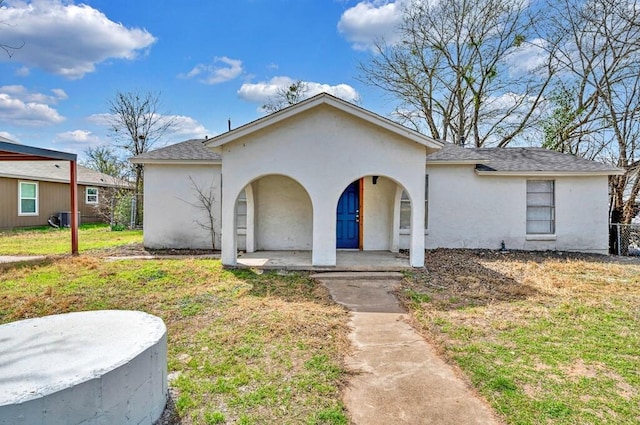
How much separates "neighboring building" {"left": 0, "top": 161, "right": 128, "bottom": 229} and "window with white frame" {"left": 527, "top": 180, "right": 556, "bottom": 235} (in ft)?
76.4

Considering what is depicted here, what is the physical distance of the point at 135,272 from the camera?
821cm

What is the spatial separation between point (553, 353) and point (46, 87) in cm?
2157

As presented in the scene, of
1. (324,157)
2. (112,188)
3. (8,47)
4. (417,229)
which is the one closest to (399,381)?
(417,229)

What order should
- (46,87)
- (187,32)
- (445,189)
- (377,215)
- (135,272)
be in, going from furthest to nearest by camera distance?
(46,87), (187,32), (445,189), (377,215), (135,272)

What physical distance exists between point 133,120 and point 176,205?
15.9 meters

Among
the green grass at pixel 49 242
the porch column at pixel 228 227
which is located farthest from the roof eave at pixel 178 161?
the porch column at pixel 228 227

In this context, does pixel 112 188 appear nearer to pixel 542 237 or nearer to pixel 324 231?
pixel 324 231

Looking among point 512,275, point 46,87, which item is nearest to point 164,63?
point 46,87

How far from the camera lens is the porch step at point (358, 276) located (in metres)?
7.96

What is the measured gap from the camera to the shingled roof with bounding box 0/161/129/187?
17548 mm

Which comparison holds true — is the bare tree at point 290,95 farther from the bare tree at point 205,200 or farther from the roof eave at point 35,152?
the roof eave at point 35,152

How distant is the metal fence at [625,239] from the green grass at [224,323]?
12189mm

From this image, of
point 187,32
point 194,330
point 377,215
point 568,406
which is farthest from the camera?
point 187,32

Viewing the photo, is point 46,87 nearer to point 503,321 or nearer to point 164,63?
point 164,63
